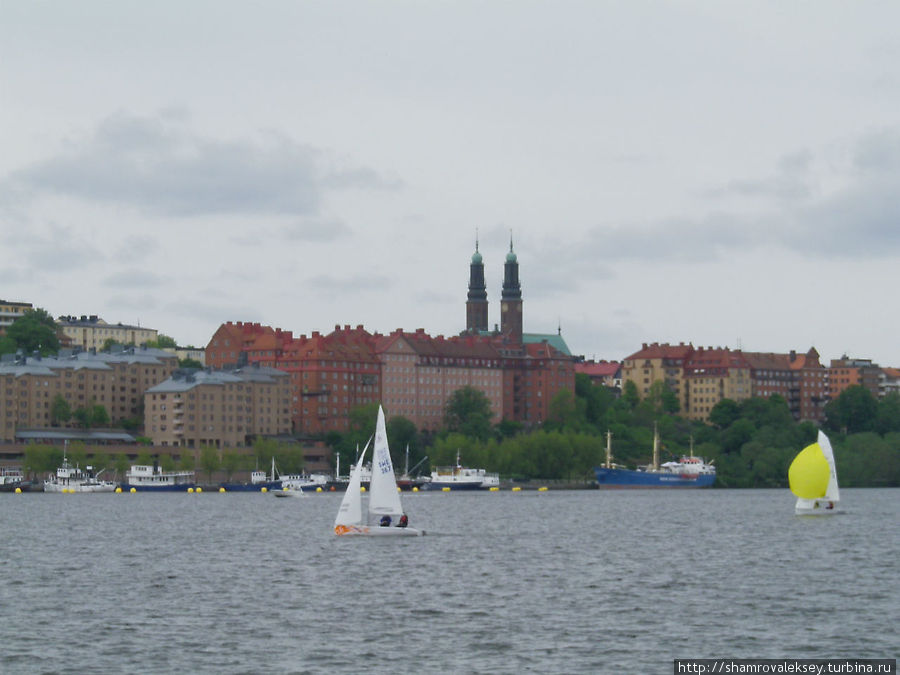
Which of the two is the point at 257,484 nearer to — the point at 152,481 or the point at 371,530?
the point at 152,481

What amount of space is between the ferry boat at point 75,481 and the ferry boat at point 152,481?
7.01ft

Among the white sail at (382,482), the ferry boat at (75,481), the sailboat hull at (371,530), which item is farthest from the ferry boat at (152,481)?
the white sail at (382,482)

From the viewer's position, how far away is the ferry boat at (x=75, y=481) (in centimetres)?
17812

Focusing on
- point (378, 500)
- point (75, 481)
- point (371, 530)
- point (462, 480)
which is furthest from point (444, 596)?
point (75, 481)

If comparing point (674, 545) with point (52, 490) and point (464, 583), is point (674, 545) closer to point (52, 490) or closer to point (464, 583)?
point (464, 583)

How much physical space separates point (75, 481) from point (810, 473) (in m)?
102

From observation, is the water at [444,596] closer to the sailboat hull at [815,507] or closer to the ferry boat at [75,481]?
the sailboat hull at [815,507]

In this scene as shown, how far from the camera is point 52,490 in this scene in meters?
179

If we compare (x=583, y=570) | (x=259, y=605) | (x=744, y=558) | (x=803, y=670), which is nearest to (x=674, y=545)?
(x=744, y=558)

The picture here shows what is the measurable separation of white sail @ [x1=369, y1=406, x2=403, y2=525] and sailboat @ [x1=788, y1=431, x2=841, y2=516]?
1147 inches

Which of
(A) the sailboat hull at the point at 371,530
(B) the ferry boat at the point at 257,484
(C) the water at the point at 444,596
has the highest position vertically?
(B) the ferry boat at the point at 257,484

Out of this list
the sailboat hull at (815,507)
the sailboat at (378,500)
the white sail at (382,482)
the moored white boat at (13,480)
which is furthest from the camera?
the moored white boat at (13,480)

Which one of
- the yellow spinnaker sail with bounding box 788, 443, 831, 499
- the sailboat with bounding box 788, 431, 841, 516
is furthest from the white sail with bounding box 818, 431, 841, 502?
the yellow spinnaker sail with bounding box 788, 443, 831, 499

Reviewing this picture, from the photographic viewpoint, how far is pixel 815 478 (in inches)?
4131
